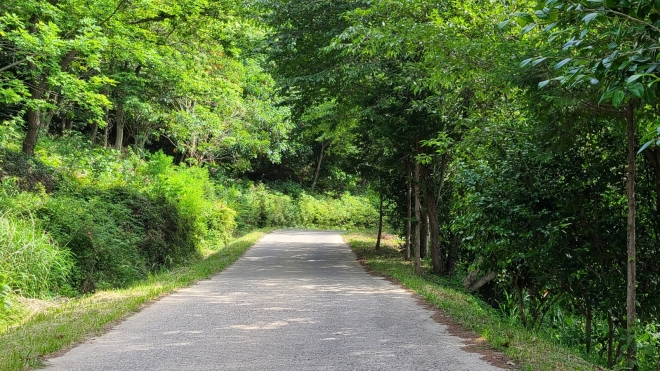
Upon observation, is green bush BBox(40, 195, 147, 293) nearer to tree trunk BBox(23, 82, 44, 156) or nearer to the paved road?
the paved road

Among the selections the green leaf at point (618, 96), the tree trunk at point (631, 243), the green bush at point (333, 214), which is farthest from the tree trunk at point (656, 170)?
the green bush at point (333, 214)

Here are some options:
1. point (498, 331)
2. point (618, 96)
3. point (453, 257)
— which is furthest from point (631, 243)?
point (453, 257)

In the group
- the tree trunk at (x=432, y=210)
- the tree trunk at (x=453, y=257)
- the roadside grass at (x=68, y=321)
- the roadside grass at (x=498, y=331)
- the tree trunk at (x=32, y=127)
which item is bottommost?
the roadside grass at (x=68, y=321)

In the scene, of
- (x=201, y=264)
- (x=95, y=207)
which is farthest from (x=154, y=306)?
(x=201, y=264)

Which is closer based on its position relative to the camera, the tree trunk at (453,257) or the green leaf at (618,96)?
the green leaf at (618,96)

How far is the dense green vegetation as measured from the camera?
694 centimetres

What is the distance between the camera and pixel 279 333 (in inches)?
283

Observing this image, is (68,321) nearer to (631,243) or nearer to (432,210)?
(631,243)

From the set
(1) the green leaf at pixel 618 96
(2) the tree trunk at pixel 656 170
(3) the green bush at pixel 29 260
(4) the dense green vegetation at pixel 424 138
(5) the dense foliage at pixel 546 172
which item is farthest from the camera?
(3) the green bush at pixel 29 260

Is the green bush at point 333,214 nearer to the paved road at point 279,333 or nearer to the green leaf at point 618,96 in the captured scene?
the paved road at point 279,333

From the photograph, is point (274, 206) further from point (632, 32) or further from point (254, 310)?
point (632, 32)

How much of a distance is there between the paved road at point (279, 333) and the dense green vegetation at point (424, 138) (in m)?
2.03

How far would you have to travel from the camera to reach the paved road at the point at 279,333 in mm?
5719

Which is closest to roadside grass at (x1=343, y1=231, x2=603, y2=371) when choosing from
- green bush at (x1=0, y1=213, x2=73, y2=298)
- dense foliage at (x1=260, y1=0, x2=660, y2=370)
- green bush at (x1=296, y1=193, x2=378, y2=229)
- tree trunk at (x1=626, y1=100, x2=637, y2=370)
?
tree trunk at (x1=626, y1=100, x2=637, y2=370)
